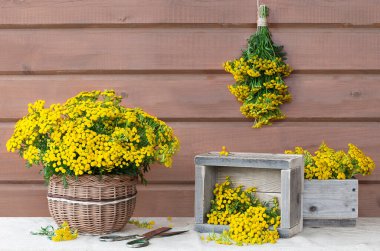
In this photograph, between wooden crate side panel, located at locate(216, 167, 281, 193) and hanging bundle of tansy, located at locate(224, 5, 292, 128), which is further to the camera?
hanging bundle of tansy, located at locate(224, 5, 292, 128)

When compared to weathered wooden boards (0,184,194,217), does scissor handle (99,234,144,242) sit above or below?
below

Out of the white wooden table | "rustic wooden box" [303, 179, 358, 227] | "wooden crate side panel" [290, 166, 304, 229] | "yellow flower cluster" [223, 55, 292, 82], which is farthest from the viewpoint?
"yellow flower cluster" [223, 55, 292, 82]

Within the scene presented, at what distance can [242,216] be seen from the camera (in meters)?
1.55

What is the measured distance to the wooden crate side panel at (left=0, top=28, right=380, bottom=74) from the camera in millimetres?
1841

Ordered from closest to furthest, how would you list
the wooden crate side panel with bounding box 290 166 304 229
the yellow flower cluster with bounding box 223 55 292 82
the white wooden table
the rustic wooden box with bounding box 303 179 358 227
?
the white wooden table
the wooden crate side panel with bounding box 290 166 304 229
the rustic wooden box with bounding box 303 179 358 227
the yellow flower cluster with bounding box 223 55 292 82

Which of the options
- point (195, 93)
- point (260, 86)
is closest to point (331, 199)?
point (260, 86)

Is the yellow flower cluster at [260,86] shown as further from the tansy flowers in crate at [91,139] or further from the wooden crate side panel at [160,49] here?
the tansy flowers in crate at [91,139]

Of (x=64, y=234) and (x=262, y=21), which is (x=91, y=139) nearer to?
(x=64, y=234)

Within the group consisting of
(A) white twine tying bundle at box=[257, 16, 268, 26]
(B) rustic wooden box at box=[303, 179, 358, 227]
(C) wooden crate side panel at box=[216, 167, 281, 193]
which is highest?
(A) white twine tying bundle at box=[257, 16, 268, 26]

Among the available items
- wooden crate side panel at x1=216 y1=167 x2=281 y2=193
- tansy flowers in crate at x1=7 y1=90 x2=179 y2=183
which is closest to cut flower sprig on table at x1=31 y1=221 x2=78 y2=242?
tansy flowers in crate at x1=7 y1=90 x2=179 y2=183

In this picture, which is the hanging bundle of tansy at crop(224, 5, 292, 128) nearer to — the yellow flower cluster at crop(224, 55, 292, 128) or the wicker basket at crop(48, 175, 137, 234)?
the yellow flower cluster at crop(224, 55, 292, 128)

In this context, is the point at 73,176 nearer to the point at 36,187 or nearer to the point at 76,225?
the point at 76,225

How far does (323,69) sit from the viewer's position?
6.04 feet

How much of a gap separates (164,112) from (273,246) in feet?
1.93
